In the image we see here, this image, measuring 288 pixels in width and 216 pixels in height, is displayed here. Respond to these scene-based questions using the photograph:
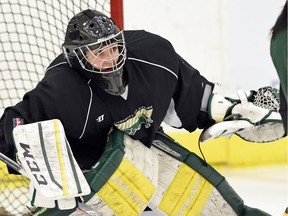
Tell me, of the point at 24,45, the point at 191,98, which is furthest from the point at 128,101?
the point at 24,45

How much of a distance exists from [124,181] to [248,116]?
1.57 ft

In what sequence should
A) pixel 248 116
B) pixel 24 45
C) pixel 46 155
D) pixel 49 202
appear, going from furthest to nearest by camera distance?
pixel 24 45
pixel 248 116
pixel 49 202
pixel 46 155

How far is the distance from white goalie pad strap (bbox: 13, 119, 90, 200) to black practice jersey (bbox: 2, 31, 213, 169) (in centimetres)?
12

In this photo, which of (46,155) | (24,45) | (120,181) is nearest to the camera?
(46,155)

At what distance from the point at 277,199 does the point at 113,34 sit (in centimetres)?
143

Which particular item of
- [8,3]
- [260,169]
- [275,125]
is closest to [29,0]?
[8,3]

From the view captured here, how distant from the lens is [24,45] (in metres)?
2.99

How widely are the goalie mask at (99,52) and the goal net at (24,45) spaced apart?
0.62 m

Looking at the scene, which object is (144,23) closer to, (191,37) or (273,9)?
(191,37)

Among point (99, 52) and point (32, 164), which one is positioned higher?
point (99, 52)

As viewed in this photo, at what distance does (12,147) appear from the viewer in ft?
6.85

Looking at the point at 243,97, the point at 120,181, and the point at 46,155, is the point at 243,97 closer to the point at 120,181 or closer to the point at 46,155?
the point at 120,181

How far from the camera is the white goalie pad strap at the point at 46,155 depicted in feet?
6.39

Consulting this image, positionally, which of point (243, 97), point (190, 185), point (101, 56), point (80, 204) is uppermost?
point (101, 56)
